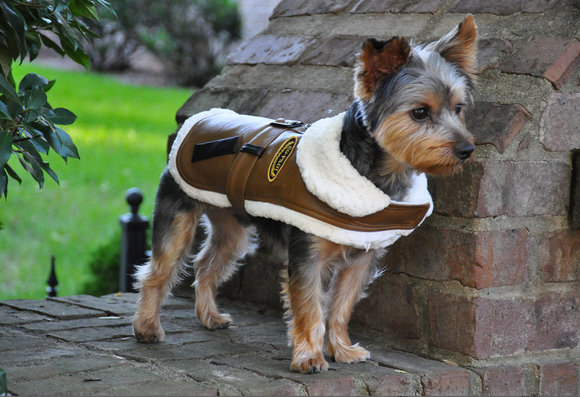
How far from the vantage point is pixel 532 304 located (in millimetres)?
3914

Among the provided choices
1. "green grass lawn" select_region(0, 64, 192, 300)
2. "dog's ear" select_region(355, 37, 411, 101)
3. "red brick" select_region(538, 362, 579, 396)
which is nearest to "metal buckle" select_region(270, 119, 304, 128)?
"dog's ear" select_region(355, 37, 411, 101)

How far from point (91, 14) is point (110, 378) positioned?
1.69 meters

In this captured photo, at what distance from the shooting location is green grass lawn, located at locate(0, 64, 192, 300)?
8.77 m

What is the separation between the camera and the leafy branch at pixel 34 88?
3207 millimetres

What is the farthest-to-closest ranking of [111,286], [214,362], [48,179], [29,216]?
[48,179]
[29,216]
[111,286]
[214,362]

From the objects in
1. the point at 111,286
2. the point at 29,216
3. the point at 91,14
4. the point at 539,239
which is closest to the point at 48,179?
the point at 29,216

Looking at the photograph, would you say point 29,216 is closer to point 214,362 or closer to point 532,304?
point 214,362

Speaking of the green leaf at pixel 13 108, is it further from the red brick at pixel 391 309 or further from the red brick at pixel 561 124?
the red brick at pixel 561 124

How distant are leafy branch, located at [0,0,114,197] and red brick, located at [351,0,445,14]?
6.13 feet

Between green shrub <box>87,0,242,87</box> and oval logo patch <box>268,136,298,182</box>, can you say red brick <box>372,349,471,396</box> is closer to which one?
oval logo patch <box>268,136,298,182</box>

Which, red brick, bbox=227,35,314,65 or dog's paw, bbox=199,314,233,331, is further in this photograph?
red brick, bbox=227,35,314,65

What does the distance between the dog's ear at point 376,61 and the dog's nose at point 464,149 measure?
18.2 inches

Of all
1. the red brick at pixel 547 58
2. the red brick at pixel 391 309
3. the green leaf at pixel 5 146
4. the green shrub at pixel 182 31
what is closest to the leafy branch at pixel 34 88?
the green leaf at pixel 5 146

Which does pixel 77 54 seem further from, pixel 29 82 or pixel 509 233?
pixel 509 233
